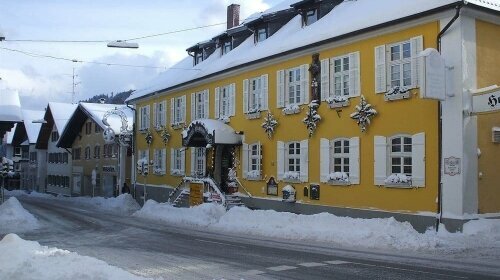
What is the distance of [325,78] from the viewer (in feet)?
67.3

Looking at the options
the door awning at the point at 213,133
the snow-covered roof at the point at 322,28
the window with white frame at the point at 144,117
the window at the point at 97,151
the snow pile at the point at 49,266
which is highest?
the snow-covered roof at the point at 322,28

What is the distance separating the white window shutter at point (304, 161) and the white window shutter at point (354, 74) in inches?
123

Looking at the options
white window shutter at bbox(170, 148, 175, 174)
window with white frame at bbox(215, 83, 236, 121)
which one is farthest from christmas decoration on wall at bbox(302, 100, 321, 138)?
white window shutter at bbox(170, 148, 175, 174)

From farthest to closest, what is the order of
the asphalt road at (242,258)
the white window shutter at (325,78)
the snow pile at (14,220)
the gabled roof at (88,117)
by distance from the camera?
1. the gabled roof at (88,117)
2. the snow pile at (14,220)
3. the white window shutter at (325,78)
4. the asphalt road at (242,258)

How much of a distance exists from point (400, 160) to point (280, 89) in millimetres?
7072

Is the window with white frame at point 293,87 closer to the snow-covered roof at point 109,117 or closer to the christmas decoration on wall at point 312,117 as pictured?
the christmas decoration on wall at point 312,117

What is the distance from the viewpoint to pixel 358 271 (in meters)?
11.0

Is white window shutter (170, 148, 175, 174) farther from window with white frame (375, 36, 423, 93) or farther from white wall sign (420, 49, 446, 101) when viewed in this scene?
white wall sign (420, 49, 446, 101)

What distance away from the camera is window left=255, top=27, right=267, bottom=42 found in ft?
87.8

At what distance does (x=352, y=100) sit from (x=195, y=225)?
326 inches

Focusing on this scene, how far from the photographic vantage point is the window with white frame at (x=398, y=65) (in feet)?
55.3

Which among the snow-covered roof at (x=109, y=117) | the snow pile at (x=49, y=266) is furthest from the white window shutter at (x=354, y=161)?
the snow-covered roof at (x=109, y=117)

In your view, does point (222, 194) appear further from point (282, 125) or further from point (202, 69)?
point (202, 69)

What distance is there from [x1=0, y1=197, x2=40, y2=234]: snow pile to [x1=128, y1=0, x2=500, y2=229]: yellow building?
25.5ft
